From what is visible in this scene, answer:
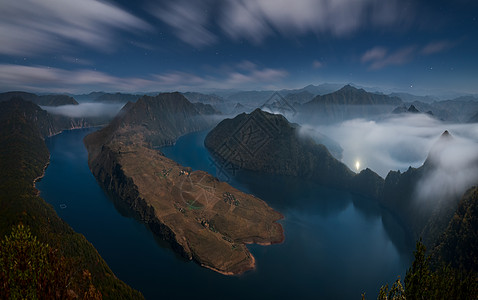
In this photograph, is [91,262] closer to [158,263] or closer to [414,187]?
[158,263]

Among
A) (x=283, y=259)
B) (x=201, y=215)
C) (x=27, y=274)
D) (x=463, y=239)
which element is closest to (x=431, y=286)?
(x=27, y=274)

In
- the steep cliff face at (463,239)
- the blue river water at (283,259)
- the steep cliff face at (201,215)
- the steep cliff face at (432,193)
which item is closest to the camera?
the steep cliff face at (463,239)

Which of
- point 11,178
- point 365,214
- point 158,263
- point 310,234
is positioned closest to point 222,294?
point 158,263

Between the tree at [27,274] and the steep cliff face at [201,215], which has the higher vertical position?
the tree at [27,274]

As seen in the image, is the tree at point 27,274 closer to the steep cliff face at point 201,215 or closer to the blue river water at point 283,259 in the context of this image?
the blue river water at point 283,259

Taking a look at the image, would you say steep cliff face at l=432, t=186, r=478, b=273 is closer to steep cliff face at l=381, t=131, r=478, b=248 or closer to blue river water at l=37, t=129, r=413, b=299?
steep cliff face at l=381, t=131, r=478, b=248

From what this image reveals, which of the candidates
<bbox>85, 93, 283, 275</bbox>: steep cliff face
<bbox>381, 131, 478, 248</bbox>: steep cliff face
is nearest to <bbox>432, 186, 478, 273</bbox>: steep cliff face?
<bbox>381, 131, 478, 248</bbox>: steep cliff face

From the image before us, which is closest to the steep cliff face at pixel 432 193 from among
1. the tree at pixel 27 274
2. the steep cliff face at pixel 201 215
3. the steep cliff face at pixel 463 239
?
the steep cliff face at pixel 463 239

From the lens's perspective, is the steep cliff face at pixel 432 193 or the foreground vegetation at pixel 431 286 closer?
the foreground vegetation at pixel 431 286

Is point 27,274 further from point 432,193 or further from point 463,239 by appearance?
point 432,193

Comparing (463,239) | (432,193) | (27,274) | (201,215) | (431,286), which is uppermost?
(431,286)

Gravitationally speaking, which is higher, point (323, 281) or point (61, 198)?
point (323, 281)
